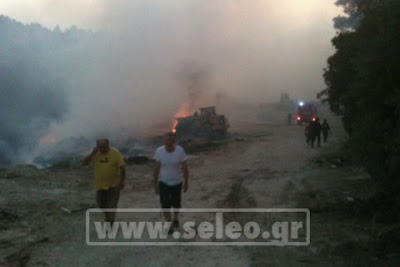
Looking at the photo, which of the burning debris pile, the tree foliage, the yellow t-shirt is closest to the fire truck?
the burning debris pile

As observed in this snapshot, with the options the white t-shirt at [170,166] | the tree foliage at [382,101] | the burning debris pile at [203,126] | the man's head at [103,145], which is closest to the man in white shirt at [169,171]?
the white t-shirt at [170,166]

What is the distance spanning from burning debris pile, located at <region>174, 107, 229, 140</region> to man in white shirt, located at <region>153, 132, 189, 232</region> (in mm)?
24888

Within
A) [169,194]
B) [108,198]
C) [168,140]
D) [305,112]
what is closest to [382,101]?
[168,140]

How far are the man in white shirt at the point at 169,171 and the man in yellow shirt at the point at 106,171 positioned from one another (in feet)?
2.14

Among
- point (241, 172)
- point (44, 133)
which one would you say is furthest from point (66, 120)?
point (241, 172)

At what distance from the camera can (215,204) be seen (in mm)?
11086

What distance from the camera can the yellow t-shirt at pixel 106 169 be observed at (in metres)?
7.78

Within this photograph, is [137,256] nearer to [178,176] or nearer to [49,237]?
[178,176]

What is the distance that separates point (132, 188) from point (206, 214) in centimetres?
469

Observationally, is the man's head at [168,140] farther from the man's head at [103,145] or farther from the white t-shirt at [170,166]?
the man's head at [103,145]

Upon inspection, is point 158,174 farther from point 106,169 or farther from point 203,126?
point 203,126

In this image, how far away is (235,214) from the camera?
979 cm

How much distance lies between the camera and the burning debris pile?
3269 centimetres

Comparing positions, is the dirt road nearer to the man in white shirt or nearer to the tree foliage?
the man in white shirt
